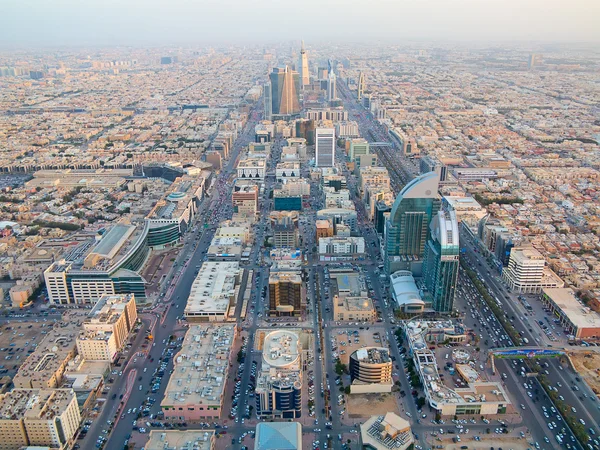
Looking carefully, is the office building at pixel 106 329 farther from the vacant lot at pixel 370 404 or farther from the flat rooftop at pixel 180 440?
the vacant lot at pixel 370 404

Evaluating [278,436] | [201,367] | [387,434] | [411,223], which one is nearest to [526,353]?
[387,434]

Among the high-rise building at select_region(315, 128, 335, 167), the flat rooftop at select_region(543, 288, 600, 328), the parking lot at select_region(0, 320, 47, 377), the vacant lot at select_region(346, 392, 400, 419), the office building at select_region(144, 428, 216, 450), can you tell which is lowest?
the parking lot at select_region(0, 320, 47, 377)

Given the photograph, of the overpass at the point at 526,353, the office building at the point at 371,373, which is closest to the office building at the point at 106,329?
the office building at the point at 371,373

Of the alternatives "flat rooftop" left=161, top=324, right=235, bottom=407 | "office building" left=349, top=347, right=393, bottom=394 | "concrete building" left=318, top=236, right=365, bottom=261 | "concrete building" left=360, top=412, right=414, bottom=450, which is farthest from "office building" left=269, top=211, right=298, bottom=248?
"concrete building" left=360, top=412, right=414, bottom=450

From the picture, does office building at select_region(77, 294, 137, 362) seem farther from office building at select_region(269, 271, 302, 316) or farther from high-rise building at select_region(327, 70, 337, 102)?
high-rise building at select_region(327, 70, 337, 102)

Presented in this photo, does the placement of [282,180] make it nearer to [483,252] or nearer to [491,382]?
[483,252]

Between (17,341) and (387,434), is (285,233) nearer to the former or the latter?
(17,341)

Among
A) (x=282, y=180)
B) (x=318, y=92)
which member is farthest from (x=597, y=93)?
(x=282, y=180)
